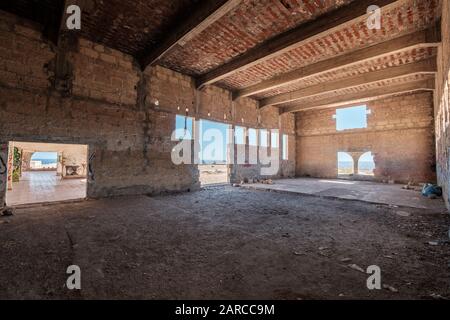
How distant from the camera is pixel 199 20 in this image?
4.98m

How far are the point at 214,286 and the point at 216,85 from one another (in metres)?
9.47

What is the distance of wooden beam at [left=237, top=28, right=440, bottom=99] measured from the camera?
5.76 meters

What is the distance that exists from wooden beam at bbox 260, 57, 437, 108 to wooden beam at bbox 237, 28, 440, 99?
233 centimetres

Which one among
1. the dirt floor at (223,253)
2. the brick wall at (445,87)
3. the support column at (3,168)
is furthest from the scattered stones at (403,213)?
the support column at (3,168)

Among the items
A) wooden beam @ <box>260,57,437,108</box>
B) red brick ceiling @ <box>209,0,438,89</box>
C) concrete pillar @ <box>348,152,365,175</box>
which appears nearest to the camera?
red brick ceiling @ <box>209,0,438,89</box>

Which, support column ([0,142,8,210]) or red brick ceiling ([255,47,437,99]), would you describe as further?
red brick ceiling ([255,47,437,99])

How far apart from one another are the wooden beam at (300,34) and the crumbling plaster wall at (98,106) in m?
2.76

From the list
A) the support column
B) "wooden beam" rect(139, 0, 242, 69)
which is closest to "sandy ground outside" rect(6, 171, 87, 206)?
the support column

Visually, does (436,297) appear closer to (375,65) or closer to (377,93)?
(375,65)

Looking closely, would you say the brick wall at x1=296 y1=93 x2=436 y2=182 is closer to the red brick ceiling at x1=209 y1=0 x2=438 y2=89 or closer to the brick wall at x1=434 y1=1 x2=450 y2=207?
the brick wall at x1=434 y1=1 x2=450 y2=207

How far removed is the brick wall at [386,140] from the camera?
1061cm

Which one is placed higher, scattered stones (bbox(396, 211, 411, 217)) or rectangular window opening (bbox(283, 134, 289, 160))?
rectangular window opening (bbox(283, 134, 289, 160))

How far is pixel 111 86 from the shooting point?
22.2ft
